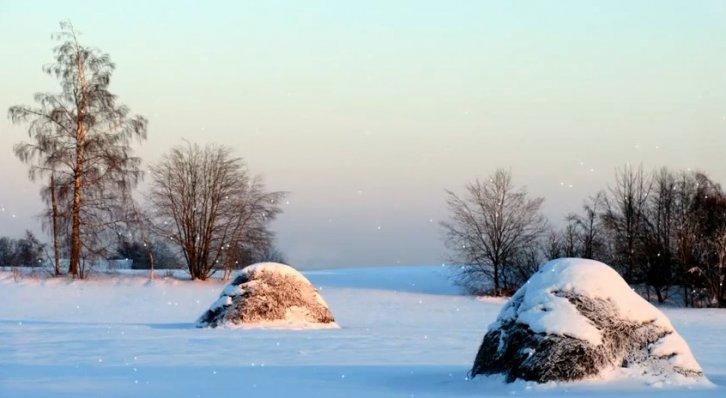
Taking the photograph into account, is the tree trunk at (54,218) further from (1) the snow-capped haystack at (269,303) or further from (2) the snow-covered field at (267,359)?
(1) the snow-capped haystack at (269,303)

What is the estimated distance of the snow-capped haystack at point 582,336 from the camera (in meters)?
10.8

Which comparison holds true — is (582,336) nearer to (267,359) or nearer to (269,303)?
(267,359)

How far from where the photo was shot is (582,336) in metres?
10.9

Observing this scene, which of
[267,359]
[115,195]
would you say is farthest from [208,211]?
[267,359]

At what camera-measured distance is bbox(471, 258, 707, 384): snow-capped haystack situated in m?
10.8

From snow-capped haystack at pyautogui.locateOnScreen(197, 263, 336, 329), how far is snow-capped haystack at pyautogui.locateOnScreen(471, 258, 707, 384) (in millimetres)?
11375

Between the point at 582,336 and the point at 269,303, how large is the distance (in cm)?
1262

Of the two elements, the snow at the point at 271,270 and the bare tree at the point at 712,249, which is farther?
the bare tree at the point at 712,249

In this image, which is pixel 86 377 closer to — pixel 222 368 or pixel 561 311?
pixel 222 368

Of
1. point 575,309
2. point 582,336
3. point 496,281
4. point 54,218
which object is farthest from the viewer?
point 496,281

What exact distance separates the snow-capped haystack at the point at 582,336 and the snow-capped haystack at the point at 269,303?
37.3 ft

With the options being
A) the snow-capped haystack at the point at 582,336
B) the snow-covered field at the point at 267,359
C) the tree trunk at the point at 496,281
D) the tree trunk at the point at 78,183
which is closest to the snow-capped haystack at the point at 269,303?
the snow-covered field at the point at 267,359

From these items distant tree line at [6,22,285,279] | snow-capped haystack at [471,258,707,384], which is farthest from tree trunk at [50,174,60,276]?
snow-capped haystack at [471,258,707,384]

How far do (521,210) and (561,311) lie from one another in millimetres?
38575
